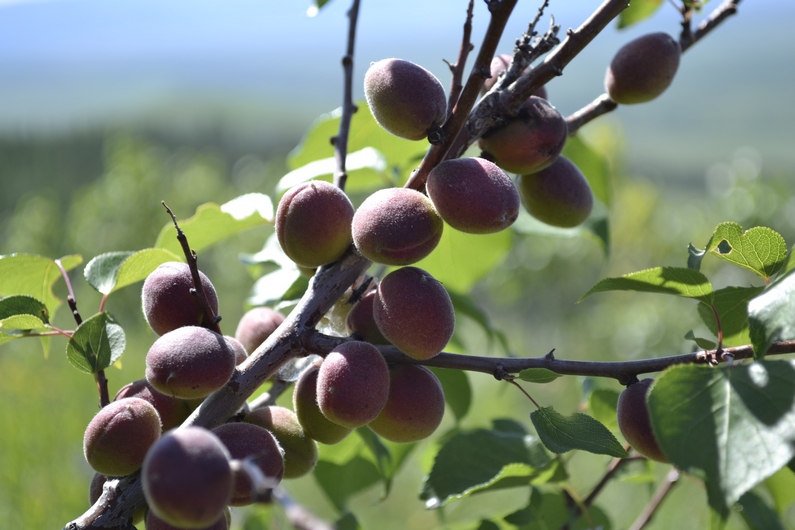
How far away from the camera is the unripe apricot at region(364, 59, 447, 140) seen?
0.47 m

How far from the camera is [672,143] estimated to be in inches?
367

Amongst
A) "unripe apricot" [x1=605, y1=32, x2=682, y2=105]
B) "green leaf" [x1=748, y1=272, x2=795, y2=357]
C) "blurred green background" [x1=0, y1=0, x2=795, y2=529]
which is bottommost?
"blurred green background" [x1=0, y1=0, x2=795, y2=529]

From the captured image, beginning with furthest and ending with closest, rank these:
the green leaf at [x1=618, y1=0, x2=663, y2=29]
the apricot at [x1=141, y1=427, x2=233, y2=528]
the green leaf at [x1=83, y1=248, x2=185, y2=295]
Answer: the green leaf at [x1=618, y1=0, x2=663, y2=29]
the green leaf at [x1=83, y1=248, x2=185, y2=295]
the apricot at [x1=141, y1=427, x2=233, y2=528]

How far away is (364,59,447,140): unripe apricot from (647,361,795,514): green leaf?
0.23 metres

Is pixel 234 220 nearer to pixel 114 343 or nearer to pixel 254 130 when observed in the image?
pixel 114 343

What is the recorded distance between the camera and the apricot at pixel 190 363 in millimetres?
405

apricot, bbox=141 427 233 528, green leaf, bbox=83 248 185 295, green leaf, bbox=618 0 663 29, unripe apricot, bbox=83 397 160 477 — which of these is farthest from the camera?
green leaf, bbox=618 0 663 29

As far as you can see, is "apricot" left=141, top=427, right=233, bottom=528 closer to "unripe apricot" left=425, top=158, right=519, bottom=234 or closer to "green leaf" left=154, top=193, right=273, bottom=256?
"unripe apricot" left=425, top=158, right=519, bottom=234

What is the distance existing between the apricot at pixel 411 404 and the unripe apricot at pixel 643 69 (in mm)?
304

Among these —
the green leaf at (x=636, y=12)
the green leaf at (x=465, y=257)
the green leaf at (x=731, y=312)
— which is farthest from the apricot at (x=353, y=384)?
the green leaf at (x=636, y=12)

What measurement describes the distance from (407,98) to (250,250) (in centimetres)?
315

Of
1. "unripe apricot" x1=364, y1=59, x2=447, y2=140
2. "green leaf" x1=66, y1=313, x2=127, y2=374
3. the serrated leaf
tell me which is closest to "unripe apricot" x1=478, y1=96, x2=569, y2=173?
"unripe apricot" x1=364, y1=59, x2=447, y2=140

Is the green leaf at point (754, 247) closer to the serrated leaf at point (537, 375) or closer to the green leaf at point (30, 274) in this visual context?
the serrated leaf at point (537, 375)

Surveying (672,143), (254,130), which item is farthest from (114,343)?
(672,143)
